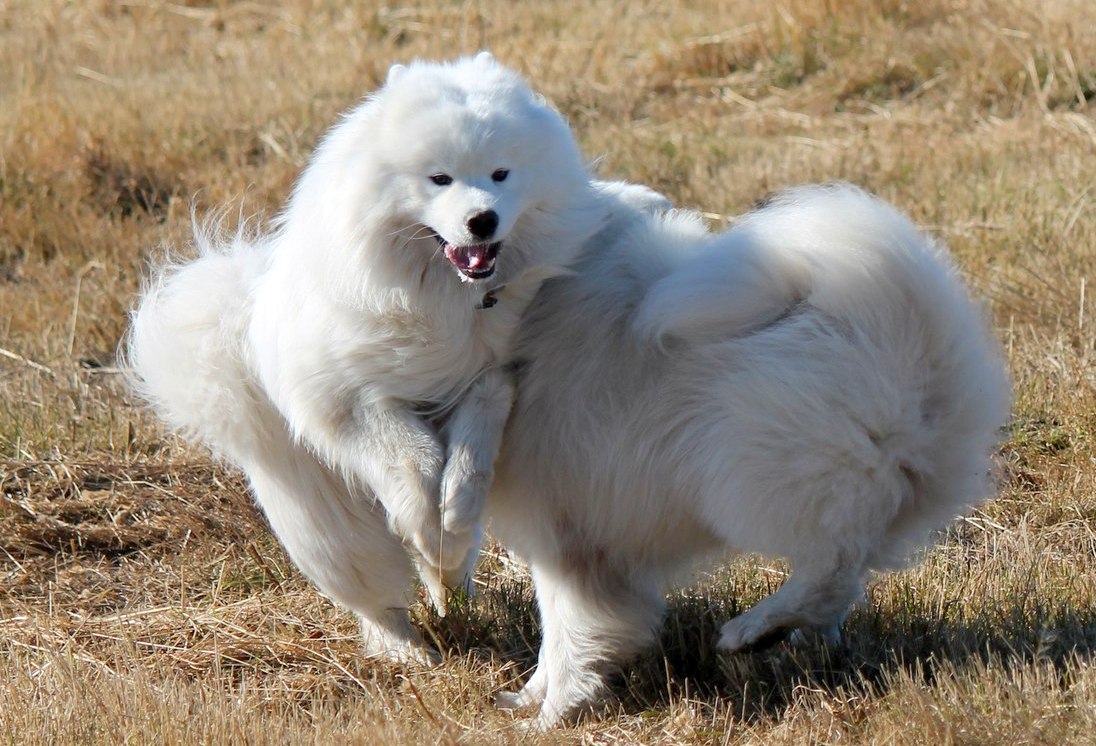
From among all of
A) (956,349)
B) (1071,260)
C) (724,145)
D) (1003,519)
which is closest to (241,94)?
(724,145)

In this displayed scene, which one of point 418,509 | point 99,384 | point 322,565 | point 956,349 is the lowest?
point 99,384

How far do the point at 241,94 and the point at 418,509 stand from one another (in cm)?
768

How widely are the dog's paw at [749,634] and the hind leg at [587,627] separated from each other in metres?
0.40

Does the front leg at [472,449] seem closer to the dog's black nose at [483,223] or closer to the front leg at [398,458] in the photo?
the front leg at [398,458]

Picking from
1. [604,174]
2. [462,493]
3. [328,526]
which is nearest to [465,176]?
[462,493]

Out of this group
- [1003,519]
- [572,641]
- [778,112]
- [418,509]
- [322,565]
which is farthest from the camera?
[778,112]

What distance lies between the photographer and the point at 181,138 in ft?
32.0

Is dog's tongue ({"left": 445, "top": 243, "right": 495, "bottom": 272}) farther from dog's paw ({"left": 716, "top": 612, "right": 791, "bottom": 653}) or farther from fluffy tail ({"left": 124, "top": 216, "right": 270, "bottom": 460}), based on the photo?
dog's paw ({"left": 716, "top": 612, "right": 791, "bottom": 653})

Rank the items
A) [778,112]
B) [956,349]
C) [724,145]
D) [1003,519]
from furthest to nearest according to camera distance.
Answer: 1. [778,112]
2. [724,145]
3. [1003,519]
4. [956,349]

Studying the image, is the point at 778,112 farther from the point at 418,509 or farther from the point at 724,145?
the point at 418,509

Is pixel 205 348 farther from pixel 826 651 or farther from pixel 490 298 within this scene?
pixel 826 651

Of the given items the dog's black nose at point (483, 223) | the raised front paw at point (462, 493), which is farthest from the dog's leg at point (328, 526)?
the dog's black nose at point (483, 223)

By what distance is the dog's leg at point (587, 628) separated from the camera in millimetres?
3863

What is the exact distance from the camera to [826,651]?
3.78 m
